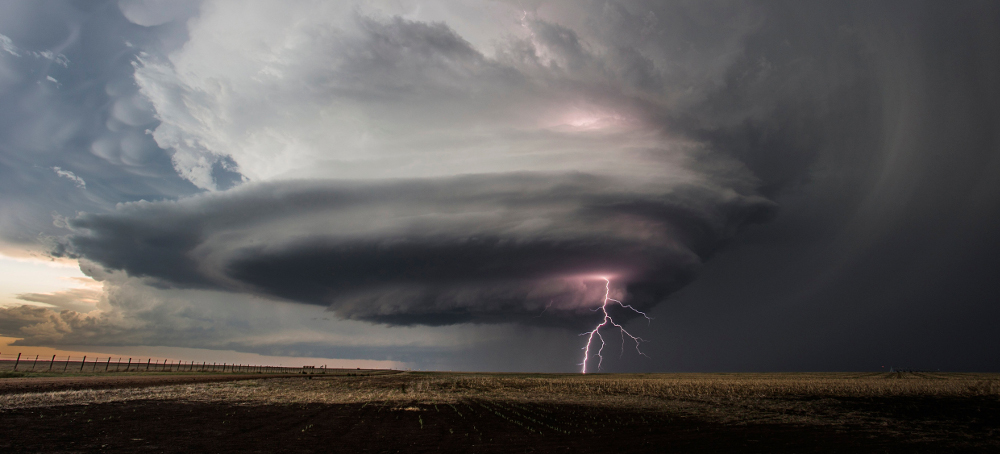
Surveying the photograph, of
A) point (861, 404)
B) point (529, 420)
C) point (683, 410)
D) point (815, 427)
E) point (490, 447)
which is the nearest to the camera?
point (490, 447)

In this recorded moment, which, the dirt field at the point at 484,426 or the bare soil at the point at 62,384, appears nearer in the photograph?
the dirt field at the point at 484,426

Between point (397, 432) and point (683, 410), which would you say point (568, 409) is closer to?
point (683, 410)

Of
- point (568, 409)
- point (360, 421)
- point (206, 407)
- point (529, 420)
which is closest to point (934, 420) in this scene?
point (568, 409)

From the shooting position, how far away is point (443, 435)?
966 inches

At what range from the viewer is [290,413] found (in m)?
33.4

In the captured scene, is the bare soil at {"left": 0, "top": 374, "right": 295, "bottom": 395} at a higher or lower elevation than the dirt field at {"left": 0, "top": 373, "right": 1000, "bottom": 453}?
higher

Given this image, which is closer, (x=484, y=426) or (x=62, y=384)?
(x=484, y=426)

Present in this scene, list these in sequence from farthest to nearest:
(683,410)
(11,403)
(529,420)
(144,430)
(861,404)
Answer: (861,404), (683,410), (11,403), (529,420), (144,430)

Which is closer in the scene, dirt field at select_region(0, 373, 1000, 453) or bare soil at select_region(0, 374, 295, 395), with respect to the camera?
dirt field at select_region(0, 373, 1000, 453)

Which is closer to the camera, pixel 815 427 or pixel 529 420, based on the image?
pixel 815 427

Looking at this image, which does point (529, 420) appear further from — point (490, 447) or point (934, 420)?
point (934, 420)

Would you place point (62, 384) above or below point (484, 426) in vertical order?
above

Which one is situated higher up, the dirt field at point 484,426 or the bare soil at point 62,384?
the bare soil at point 62,384

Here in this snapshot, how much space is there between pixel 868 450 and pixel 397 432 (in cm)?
2230
